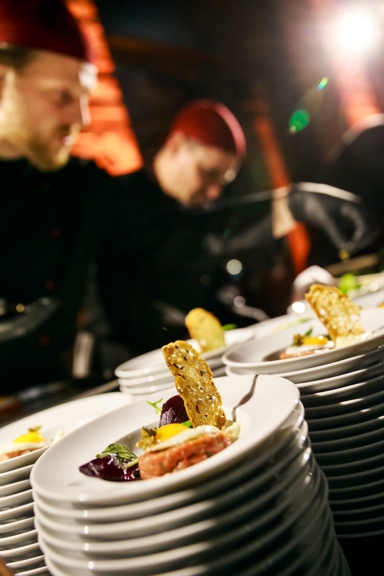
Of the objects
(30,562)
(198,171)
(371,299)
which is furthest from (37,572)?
(198,171)

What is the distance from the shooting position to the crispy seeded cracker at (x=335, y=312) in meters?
1.03

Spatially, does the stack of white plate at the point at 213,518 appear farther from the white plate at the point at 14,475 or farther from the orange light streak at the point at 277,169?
the orange light streak at the point at 277,169

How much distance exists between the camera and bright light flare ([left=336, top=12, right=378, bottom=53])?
3428 millimetres

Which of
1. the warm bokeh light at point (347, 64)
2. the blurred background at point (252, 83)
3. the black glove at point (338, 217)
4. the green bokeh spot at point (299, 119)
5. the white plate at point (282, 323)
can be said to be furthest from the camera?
the green bokeh spot at point (299, 119)

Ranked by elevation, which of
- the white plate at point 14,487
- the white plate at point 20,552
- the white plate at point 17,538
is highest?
the white plate at point 14,487

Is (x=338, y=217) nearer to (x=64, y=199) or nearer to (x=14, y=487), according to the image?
(x=64, y=199)

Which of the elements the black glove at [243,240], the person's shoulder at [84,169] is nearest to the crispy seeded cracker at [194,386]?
the person's shoulder at [84,169]

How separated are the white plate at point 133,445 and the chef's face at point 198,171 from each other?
3.26 m

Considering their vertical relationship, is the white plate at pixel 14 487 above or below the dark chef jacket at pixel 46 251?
below

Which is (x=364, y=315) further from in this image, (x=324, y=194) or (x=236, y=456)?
(x=324, y=194)

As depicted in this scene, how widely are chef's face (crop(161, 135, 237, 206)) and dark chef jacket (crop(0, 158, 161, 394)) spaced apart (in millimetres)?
711

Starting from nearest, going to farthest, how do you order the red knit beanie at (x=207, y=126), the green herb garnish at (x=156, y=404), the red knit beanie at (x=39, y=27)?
the green herb garnish at (x=156, y=404) → the red knit beanie at (x=39, y=27) → the red knit beanie at (x=207, y=126)

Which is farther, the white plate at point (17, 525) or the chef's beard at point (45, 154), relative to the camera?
the chef's beard at point (45, 154)

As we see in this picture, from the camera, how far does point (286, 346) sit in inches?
49.6
